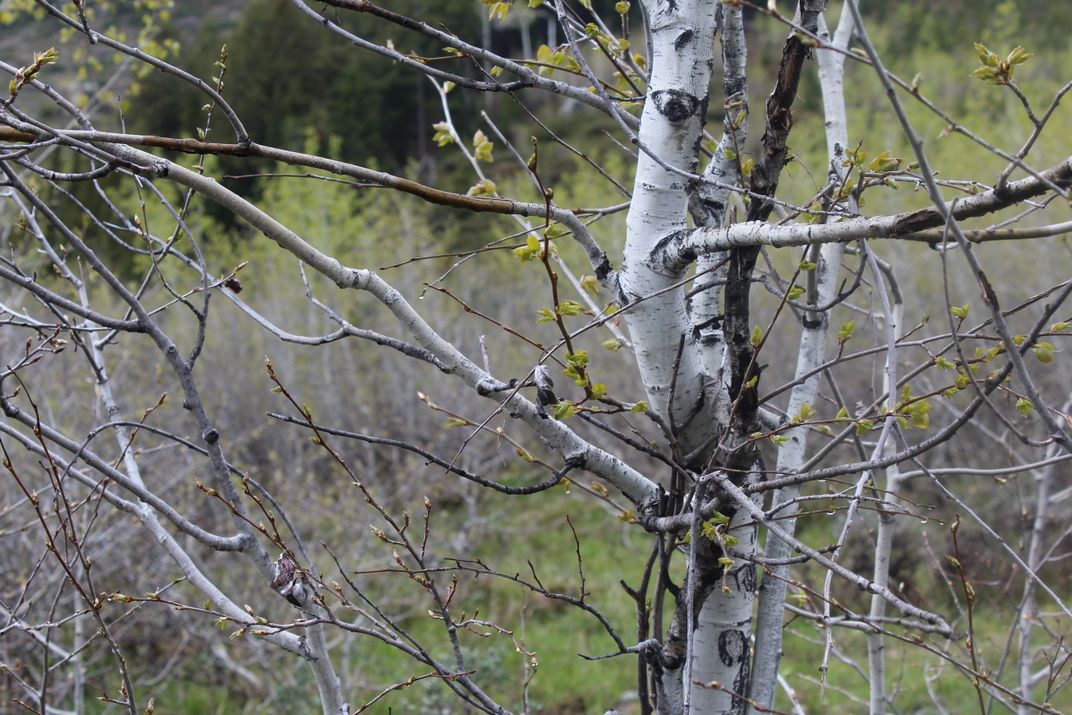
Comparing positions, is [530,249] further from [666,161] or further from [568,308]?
[666,161]

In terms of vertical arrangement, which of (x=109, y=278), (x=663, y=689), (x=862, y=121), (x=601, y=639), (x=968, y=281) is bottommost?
(x=663, y=689)

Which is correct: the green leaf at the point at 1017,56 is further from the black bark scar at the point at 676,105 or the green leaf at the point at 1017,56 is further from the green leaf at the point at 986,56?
the black bark scar at the point at 676,105

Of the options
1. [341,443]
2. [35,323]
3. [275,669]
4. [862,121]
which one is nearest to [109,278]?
[35,323]

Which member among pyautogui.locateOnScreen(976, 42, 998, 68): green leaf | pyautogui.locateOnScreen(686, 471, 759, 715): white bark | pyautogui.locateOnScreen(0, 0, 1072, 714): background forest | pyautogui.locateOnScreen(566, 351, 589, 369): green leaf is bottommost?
pyautogui.locateOnScreen(686, 471, 759, 715): white bark

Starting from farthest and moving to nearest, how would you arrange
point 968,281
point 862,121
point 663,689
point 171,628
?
point 862,121, point 968,281, point 171,628, point 663,689

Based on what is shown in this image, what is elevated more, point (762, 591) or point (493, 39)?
point (493, 39)

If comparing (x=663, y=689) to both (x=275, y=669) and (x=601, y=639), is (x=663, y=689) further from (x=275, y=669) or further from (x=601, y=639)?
(x=601, y=639)

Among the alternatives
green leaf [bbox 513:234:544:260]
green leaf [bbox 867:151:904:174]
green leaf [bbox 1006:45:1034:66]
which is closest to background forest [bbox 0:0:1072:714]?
green leaf [bbox 513:234:544:260]

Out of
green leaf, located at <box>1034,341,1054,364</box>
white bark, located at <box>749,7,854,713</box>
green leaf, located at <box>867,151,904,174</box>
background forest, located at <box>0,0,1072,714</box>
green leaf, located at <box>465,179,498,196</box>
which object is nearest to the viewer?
green leaf, located at <box>1034,341,1054,364</box>

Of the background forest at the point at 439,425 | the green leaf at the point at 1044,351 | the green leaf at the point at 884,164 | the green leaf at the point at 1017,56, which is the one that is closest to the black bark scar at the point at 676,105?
the background forest at the point at 439,425

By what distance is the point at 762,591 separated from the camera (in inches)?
90.1

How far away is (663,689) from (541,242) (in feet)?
3.84

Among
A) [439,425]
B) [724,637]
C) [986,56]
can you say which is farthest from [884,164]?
[439,425]

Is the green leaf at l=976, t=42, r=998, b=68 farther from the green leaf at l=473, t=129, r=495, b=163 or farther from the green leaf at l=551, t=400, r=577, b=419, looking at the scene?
the green leaf at l=473, t=129, r=495, b=163
